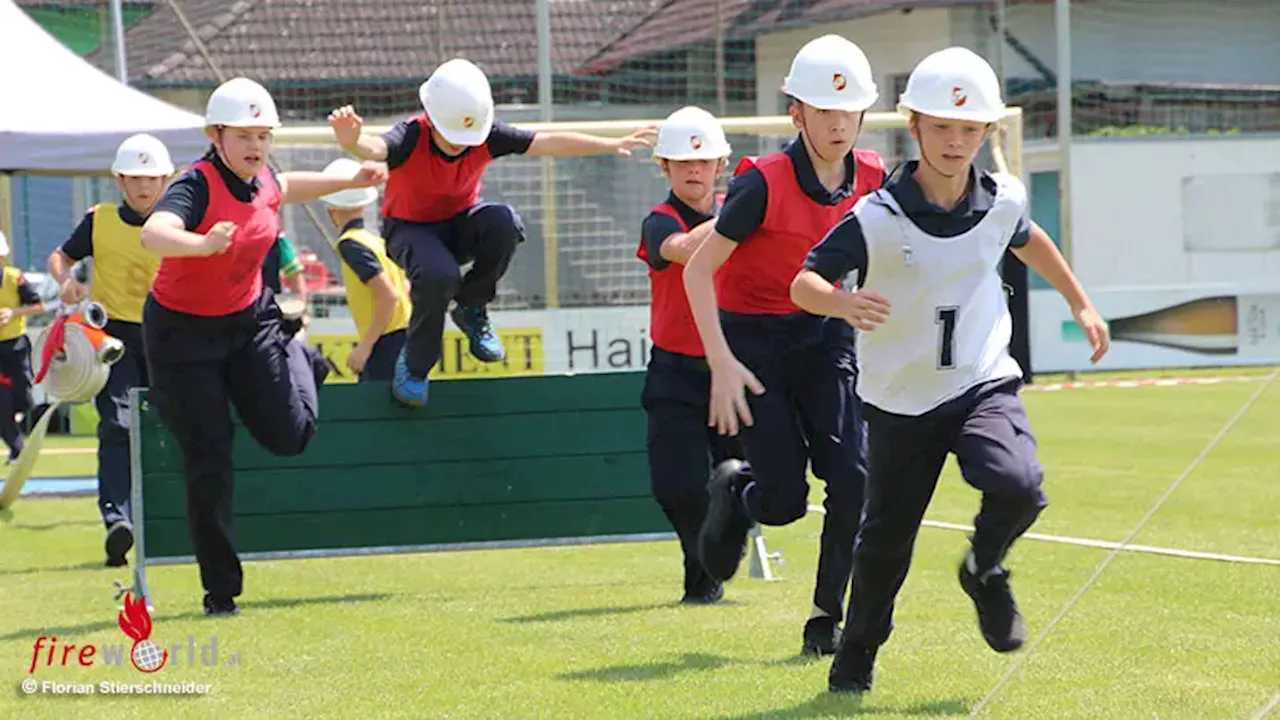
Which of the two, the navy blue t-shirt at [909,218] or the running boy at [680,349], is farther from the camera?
the running boy at [680,349]

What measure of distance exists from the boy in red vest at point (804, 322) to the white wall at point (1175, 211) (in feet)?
62.5

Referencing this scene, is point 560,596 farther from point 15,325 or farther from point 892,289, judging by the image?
point 15,325

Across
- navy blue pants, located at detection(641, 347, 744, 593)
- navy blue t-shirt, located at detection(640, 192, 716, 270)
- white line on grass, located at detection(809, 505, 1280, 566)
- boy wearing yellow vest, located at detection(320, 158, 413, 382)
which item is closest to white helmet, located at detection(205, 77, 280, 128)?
navy blue t-shirt, located at detection(640, 192, 716, 270)

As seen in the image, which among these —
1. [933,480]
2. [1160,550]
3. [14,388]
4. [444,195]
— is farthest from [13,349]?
[933,480]

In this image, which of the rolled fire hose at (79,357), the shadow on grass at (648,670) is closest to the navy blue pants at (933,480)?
the shadow on grass at (648,670)

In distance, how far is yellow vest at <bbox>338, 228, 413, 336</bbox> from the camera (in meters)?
12.1

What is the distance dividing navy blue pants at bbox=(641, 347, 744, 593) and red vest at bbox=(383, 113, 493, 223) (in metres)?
1.39

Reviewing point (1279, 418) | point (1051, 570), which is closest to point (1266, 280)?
point (1279, 418)

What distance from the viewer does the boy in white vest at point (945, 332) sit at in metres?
6.11

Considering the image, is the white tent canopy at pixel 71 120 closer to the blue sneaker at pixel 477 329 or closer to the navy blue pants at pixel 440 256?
the blue sneaker at pixel 477 329

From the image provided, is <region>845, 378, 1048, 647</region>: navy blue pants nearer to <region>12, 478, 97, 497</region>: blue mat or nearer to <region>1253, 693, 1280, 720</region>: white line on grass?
<region>1253, 693, 1280, 720</region>: white line on grass

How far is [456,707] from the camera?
6.53 m

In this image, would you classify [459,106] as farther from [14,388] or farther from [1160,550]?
[14,388]

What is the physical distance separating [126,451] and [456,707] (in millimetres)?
5657
